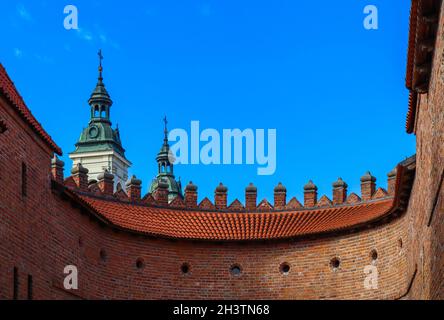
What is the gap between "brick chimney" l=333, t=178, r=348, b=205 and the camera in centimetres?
3816

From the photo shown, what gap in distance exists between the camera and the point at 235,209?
1559 inches

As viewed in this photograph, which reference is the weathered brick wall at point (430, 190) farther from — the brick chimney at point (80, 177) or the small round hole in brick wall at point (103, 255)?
the brick chimney at point (80, 177)

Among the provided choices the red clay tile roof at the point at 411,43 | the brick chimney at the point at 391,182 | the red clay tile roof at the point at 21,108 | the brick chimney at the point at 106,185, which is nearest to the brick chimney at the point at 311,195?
the brick chimney at the point at 391,182

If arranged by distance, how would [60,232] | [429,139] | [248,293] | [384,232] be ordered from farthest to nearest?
1. [248,293]
2. [384,232]
3. [60,232]
4. [429,139]

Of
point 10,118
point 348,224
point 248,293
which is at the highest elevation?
point 10,118

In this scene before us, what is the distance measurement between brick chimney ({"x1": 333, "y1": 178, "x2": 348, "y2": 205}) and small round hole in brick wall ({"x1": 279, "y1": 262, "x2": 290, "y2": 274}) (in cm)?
300

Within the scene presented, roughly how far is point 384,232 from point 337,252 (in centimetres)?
238

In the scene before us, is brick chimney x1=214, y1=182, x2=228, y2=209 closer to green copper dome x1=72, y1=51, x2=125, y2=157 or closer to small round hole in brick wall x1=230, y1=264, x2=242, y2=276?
small round hole in brick wall x1=230, y1=264, x2=242, y2=276

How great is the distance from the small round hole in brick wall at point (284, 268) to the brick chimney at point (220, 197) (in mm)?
3672

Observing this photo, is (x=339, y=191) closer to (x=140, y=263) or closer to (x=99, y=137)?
(x=140, y=263)

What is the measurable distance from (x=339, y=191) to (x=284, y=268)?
11.5ft
